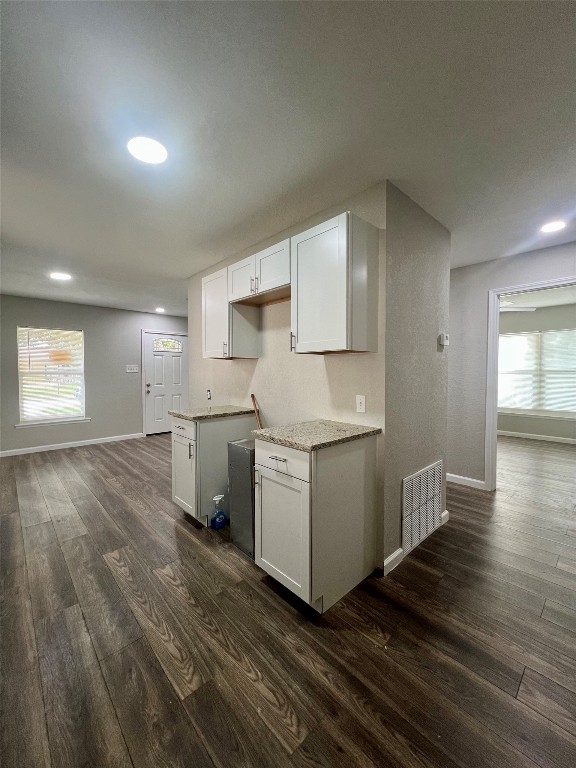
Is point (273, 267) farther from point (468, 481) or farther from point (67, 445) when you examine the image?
point (67, 445)

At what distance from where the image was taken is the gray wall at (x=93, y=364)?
489cm

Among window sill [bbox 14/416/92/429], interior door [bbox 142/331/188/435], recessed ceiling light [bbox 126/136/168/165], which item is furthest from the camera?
interior door [bbox 142/331/188/435]

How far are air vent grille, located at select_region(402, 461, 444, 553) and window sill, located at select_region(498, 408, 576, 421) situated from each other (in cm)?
478

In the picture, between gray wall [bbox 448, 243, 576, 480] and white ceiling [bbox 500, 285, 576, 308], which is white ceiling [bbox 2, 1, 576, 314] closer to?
gray wall [bbox 448, 243, 576, 480]

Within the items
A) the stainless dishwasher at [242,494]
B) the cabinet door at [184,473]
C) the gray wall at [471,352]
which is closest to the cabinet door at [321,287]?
the stainless dishwasher at [242,494]

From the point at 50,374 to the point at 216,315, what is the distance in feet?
13.5

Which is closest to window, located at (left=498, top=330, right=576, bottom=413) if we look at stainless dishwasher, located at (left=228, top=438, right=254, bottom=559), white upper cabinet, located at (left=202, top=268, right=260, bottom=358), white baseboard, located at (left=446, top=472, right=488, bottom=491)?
white baseboard, located at (left=446, top=472, right=488, bottom=491)

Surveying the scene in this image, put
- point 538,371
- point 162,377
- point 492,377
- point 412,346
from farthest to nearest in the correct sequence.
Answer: point 162,377, point 538,371, point 492,377, point 412,346

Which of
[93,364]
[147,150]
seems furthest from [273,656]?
[93,364]

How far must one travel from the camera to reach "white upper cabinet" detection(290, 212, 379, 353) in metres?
1.80

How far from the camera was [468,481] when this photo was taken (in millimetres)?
3484

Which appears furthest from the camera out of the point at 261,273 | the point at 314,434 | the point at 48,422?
the point at 48,422

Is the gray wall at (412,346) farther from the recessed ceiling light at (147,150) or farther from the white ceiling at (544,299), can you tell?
the white ceiling at (544,299)

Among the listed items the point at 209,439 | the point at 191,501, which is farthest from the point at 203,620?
the point at 209,439
